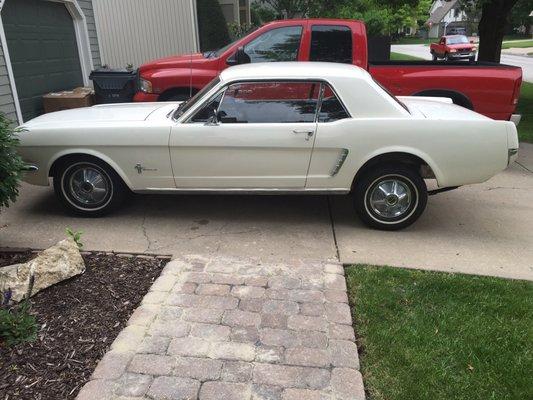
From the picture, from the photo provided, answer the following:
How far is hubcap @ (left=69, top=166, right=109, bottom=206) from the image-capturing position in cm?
488

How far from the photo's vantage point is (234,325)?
127 inches

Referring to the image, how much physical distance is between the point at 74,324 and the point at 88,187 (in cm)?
200

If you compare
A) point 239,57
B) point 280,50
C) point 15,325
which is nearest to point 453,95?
point 280,50

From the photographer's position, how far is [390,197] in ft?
15.6

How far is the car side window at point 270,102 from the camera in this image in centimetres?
457

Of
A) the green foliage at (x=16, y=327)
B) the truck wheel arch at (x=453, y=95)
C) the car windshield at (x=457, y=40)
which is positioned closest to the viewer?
the green foliage at (x=16, y=327)

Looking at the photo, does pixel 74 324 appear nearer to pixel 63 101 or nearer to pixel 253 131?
pixel 253 131

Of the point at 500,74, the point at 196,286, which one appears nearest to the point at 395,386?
the point at 196,286

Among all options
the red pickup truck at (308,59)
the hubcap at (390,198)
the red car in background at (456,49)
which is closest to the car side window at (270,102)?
the hubcap at (390,198)

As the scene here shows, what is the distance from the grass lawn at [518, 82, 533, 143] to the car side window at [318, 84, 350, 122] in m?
5.87

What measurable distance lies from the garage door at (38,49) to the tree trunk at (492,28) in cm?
959

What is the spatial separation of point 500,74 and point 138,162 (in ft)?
17.2

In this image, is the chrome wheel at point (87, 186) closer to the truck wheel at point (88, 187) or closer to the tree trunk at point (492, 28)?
the truck wheel at point (88, 187)

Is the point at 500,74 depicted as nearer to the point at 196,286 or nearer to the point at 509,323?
the point at 509,323
